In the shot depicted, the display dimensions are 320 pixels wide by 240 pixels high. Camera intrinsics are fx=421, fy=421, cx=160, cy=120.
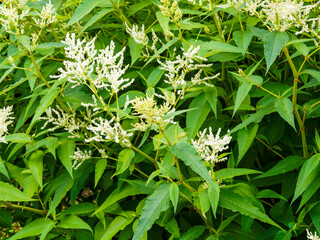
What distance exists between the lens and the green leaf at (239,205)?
7.12 ft

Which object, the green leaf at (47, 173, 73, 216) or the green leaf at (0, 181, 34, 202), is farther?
the green leaf at (47, 173, 73, 216)

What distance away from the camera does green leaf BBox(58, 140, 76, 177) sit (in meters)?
2.53

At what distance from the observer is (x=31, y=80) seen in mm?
2670

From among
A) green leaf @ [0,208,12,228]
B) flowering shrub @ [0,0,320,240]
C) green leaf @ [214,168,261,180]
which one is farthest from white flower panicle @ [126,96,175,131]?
green leaf @ [0,208,12,228]

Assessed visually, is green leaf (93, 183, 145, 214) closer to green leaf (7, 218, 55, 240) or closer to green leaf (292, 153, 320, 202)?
green leaf (7, 218, 55, 240)

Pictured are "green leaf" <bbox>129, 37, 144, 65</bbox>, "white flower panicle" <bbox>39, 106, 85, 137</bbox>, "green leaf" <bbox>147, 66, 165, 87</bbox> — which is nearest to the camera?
"white flower panicle" <bbox>39, 106, 85, 137</bbox>

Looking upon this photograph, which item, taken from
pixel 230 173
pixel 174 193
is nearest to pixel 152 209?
pixel 174 193

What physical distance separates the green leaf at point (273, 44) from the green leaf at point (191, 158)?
1.78 ft

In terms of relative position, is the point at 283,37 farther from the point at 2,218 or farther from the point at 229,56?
the point at 2,218

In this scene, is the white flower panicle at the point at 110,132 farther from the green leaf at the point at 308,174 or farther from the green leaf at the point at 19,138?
the green leaf at the point at 308,174

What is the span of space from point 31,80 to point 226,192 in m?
1.39

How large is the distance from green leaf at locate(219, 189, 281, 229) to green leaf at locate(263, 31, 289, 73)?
0.77 meters

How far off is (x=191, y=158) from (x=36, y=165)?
4.04 ft

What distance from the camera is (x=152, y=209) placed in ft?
6.39
